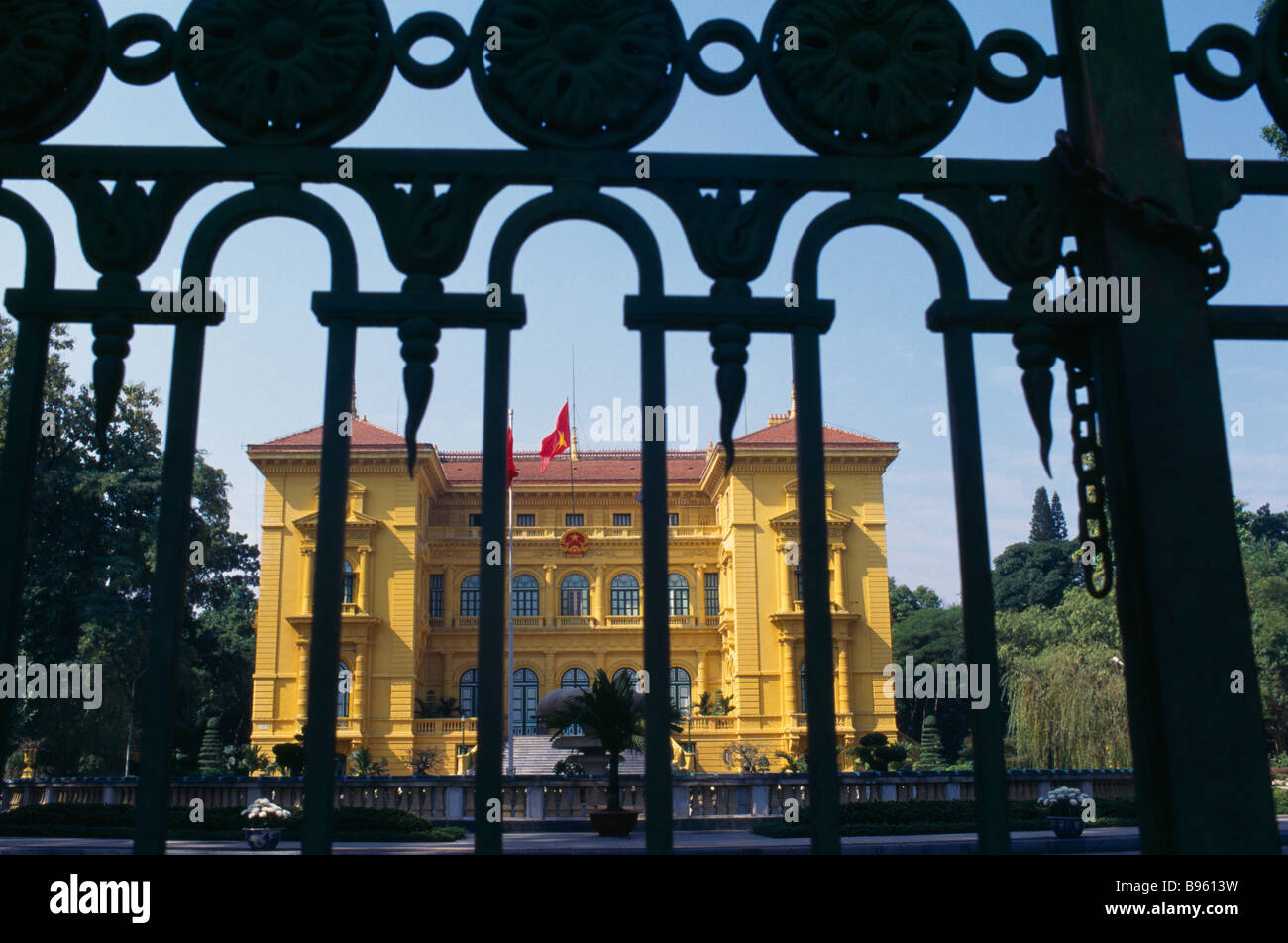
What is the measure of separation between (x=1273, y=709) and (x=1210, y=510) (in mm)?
35045

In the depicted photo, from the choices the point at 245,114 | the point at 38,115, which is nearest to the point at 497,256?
the point at 245,114

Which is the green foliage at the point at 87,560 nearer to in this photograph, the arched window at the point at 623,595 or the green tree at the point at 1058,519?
the arched window at the point at 623,595

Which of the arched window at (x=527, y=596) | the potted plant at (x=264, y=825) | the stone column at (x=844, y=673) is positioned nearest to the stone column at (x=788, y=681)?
the stone column at (x=844, y=673)

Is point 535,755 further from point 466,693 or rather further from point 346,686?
point 466,693

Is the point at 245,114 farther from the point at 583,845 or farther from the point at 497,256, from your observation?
the point at 583,845

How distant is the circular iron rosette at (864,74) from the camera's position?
3.85 meters

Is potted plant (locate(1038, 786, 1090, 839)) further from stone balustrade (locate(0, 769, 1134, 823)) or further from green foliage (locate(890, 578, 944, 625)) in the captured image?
green foliage (locate(890, 578, 944, 625))

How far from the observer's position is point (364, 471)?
40250 mm

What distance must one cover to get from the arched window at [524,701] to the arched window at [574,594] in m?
3.17

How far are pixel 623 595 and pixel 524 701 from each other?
252 inches

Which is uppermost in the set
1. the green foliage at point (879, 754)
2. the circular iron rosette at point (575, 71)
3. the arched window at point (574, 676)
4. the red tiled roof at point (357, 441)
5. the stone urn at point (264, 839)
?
the red tiled roof at point (357, 441)

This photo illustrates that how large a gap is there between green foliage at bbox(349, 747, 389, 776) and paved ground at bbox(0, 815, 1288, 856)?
1522 cm
